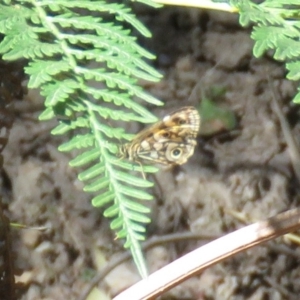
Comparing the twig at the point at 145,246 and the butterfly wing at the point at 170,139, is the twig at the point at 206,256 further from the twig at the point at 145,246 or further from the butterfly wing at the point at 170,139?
the twig at the point at 145,246

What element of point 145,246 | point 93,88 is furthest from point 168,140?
point 145,246

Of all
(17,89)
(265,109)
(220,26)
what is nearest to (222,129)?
(265,109)

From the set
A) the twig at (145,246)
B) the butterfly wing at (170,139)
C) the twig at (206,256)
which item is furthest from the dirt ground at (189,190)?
the twig at (206,256)

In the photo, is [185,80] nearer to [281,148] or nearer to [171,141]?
[281,148]

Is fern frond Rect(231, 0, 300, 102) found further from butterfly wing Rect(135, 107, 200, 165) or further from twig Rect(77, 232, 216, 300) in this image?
twig Rect(77, 232, 216, 300)

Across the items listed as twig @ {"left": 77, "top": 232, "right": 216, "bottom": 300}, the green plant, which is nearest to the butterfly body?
the green plant

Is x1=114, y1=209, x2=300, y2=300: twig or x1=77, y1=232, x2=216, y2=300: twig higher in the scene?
x1=114, y1=209, x2=300, y2=300: twig
